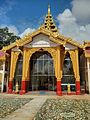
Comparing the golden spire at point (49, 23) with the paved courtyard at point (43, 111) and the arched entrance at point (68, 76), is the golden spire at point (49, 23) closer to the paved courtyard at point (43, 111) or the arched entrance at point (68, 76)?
the arched entrance at point (68, 76)

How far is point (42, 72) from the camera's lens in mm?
19922

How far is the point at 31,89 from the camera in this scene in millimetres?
20203

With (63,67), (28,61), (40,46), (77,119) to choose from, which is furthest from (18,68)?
(77,119)

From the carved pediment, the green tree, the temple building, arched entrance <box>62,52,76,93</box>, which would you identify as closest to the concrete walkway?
the temple building

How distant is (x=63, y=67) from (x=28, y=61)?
146 inches

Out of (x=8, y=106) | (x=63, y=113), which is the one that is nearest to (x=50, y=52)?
(x=8, y=106)

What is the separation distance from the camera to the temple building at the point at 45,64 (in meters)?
18.5

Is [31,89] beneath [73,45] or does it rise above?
beneath

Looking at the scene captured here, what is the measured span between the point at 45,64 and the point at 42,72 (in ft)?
2.85

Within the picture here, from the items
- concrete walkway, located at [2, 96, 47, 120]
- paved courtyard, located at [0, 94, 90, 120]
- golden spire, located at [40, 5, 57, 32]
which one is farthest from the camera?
golden spire, located at [40, 5, 57, 32]

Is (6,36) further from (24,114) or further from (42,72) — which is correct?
(24,114)

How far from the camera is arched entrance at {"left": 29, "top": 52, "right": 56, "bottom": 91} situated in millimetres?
19828

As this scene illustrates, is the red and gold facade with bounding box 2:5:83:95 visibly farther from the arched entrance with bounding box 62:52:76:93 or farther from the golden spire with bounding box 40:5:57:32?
the golden spire with bounding box 40:5:57:32

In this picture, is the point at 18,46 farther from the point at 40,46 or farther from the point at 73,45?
the point at 73,45
